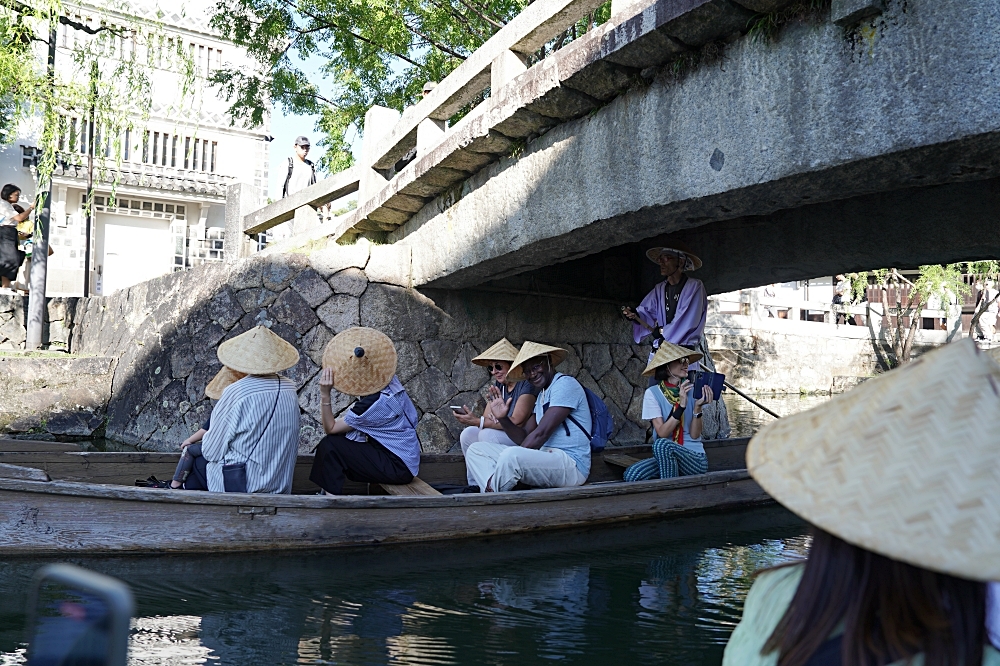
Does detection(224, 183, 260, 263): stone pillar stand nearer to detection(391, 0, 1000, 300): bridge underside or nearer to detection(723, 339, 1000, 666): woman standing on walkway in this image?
detection(391, 0, 1000, 300): bridge underside

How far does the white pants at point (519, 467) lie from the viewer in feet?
18.2

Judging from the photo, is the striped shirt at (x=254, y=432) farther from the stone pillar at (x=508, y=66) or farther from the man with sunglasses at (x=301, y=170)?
the man with sunglasses at (x=301, y=170)

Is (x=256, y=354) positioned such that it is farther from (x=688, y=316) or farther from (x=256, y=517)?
(x=688, y=316)

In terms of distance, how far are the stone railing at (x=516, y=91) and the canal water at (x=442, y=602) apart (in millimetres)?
2653

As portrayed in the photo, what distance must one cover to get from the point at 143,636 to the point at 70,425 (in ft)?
19.7

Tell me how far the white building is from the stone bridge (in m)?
12.5

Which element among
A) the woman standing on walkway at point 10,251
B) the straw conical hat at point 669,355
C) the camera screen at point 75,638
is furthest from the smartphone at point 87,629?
the woman standing on walkway at point 10,251

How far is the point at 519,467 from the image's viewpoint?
5.56 metres

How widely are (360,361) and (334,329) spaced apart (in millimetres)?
2357

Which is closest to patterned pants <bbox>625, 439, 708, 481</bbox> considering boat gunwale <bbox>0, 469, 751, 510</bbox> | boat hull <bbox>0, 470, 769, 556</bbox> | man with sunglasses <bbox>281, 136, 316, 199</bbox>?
boat gunwale <bbox>0, 469, 751, 510</bbox>

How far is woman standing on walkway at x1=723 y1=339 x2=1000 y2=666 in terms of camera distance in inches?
44.4

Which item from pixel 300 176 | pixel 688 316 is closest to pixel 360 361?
pixel 688 316

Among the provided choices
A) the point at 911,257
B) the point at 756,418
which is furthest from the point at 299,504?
the point at 756,418

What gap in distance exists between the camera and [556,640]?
3.70m
